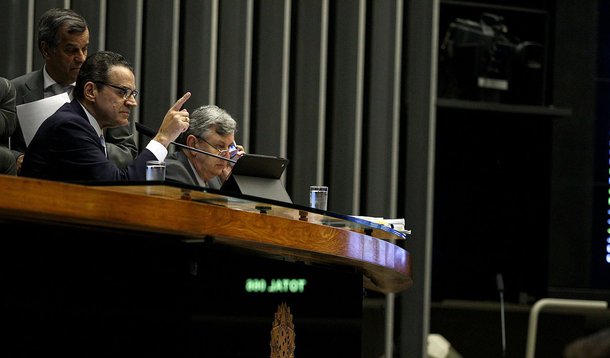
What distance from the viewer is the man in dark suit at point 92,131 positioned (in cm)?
236

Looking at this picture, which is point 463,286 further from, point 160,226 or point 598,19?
point 160,226

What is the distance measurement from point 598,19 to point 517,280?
3.88 ft

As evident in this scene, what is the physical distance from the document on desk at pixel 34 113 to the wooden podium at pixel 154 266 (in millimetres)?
1108

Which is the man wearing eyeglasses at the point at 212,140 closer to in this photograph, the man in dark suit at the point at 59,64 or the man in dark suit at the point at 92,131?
the man in dark suit at the point at 59,64

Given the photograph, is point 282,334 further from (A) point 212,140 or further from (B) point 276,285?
(A) point 212,140

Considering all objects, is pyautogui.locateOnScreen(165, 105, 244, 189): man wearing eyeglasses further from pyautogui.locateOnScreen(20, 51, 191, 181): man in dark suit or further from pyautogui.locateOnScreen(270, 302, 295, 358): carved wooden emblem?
pyautogui.locateOnScreen(270, 302, 295, 358): carved wooden emblem

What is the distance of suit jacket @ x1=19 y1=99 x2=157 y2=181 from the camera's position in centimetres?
236

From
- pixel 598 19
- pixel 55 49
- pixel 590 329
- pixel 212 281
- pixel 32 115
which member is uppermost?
pixel 598 19

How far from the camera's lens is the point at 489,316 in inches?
182

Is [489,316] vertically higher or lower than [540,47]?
lower

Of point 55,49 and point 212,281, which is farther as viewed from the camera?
point 55,49

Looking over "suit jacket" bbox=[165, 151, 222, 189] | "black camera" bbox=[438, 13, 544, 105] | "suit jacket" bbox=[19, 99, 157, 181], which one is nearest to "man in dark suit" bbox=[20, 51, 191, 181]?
"suit jacket" bbox=[19, 99, 157, 181]

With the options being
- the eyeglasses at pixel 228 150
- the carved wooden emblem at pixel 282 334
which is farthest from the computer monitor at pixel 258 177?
the eyeglasses at pixel 228 150

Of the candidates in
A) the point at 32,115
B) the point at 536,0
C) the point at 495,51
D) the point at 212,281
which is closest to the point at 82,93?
the point at 32,115
